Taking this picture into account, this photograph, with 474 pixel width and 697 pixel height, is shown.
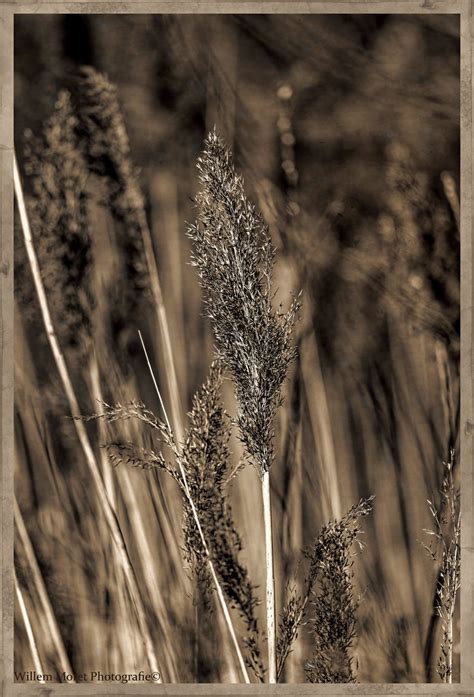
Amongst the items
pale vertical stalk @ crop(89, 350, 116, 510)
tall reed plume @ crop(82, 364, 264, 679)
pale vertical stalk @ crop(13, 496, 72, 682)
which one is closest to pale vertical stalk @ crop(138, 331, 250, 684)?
tall reed plume @ crop(82, 364, 264, 679)

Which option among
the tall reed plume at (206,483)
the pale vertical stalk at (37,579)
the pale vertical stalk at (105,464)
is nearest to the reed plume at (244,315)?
the tall reed plume at (206,483)

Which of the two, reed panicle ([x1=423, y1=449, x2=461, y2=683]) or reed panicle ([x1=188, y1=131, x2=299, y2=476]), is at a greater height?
reed panicle ([x1=188, y1=131, x2=299, y2=476])

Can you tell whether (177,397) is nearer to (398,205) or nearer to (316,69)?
(398,205)

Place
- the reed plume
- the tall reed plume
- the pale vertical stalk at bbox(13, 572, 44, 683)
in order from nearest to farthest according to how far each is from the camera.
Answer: the reed plume → the tall reed plume → the pale vertical stalk at bbox(13, 572, 44, 683)

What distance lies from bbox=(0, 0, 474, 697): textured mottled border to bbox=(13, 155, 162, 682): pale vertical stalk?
0.14 feet

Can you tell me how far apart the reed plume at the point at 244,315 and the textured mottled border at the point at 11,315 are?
47 centimetres

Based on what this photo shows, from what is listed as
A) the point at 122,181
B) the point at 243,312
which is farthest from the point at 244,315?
the point at 122,181

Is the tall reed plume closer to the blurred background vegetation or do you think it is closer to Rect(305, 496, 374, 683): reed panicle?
the blurred background vegetation

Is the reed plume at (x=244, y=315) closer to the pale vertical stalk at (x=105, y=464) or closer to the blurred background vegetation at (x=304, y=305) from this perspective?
the blurred background vegetation at (x=304, y=305)

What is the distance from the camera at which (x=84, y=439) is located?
2084mm

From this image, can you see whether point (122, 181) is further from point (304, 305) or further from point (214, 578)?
point (214, 578)

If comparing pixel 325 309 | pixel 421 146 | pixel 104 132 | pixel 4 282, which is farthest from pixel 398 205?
pixel 4 282

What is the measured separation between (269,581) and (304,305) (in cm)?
72

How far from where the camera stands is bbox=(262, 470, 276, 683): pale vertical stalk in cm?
187
